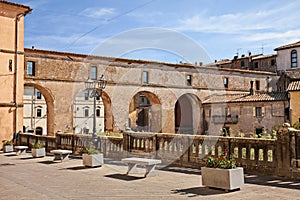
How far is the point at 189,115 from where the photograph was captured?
40.2 m

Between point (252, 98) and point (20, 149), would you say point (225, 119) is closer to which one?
point (252, 98)

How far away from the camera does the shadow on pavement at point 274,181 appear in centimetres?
762

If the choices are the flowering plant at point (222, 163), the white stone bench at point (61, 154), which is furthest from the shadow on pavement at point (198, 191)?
the white stone bench at point (61, 154)

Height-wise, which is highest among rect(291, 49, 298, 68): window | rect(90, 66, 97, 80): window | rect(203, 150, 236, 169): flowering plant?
rect(291, 49, 298, 68): window

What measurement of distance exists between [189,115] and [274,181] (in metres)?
32.2

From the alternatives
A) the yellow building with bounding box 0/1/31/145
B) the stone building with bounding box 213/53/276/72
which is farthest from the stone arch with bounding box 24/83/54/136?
the stone building with bounding box 213/53/276/72

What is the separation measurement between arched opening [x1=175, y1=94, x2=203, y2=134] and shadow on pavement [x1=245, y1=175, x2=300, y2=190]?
91.1ft

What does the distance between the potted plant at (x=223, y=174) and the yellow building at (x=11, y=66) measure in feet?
55.1

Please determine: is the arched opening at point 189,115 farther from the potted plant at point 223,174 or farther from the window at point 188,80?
the potted plant at point 223,174

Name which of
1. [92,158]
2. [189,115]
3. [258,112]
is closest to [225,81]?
[189,115]

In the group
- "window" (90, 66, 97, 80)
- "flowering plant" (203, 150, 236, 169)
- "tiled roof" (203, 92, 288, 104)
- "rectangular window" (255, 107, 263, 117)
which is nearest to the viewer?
"flowering plant" (203, 150, 236, 169)

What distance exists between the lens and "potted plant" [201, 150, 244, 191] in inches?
275

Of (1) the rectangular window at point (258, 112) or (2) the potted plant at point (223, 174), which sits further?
(1) the rectangular window at point (258, 112)

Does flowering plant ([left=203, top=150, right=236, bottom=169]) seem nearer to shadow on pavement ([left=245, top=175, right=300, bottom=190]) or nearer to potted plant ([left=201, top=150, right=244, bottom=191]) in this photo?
potted plant ([left=201, top=150, right=244, bottom=191])
